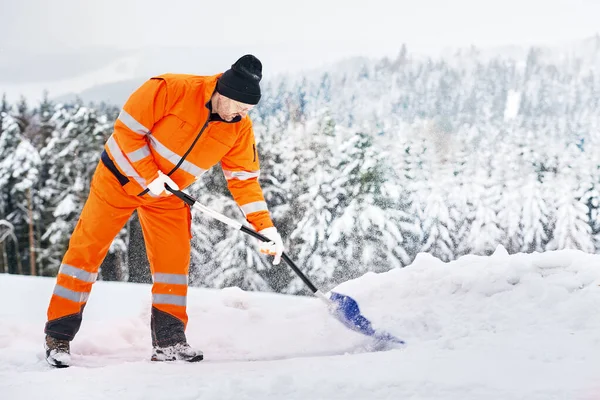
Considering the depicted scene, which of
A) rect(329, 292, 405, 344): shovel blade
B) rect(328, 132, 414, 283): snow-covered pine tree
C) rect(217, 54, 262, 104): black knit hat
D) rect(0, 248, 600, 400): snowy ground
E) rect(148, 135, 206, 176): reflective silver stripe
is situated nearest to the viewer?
rect(0, 248, 600, 400): snowy ground

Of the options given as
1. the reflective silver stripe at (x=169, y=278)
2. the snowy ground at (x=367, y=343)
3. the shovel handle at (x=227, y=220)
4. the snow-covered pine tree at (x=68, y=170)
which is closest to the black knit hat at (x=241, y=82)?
the shovel handle at (x=227, y=220)

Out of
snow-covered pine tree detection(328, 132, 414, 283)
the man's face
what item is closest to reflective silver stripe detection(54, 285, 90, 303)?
the man's face

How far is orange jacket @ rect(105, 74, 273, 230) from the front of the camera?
9.30ft

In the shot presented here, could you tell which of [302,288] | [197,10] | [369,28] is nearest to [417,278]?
[302,288]

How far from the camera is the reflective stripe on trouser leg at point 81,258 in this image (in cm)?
295

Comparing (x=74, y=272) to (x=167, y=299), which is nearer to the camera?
(x=74, y=272)

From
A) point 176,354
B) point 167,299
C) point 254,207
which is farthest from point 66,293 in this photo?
point 254,207

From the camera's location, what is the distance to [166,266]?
9.99 ft

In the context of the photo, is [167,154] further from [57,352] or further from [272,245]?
[57,352]

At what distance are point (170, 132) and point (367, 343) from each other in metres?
1.41

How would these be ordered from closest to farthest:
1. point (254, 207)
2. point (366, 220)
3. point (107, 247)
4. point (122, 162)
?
point (122, 162), point (107, 247), point (254, 207), point (366, 220)

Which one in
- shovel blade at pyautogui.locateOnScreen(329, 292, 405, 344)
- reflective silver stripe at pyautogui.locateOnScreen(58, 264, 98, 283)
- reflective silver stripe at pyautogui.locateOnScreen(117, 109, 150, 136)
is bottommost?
shovel blade at pyautogui.locateOnScreen(329, 292, 405, 344)

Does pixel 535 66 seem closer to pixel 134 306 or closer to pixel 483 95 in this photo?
pixel 483 95

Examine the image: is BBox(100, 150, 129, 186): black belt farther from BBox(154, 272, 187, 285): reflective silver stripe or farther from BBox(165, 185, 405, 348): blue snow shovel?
BBox(154, 272, 187, 285): reflective silver stripe
